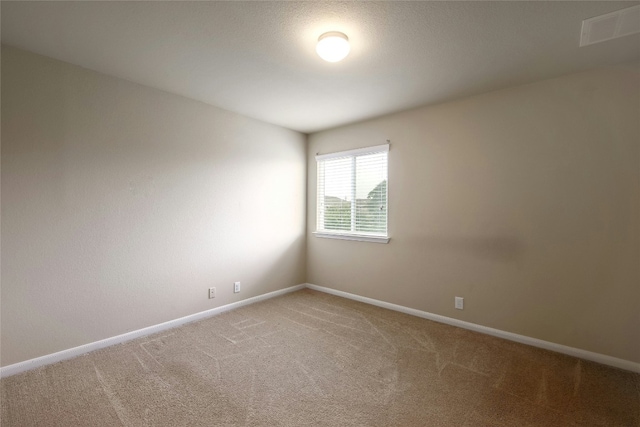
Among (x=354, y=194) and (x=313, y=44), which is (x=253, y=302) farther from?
(x=313, y=44)

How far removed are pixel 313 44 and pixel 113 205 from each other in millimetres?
2253

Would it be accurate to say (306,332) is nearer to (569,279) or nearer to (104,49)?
(569,279)

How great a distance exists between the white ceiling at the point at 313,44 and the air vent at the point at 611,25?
58mm

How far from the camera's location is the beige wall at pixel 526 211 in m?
2.34

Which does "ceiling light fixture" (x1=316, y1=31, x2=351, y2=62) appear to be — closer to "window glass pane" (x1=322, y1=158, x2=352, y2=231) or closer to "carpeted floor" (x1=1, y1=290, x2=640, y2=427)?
"window glass pane" (x1=322, y1=158, x2=352, y2=231)

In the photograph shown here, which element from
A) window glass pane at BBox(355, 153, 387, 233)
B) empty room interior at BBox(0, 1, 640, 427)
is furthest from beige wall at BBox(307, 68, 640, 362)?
window glass pane at BBox(355, 153, 387, 233)

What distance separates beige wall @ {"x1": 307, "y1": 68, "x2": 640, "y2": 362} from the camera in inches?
92.1

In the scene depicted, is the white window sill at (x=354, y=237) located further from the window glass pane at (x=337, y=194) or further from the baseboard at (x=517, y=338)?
the baseboard at (x=517, y=338)

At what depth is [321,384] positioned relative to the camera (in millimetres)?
2078

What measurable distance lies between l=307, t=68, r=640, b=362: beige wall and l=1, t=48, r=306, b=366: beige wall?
1939 millimetres

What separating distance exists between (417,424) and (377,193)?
8.52 ft

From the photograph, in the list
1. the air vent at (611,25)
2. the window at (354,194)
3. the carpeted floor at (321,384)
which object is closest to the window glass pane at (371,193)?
the window at (354,194)

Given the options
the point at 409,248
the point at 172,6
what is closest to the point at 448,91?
the point at 409,248

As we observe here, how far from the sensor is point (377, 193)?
3.81 metres
